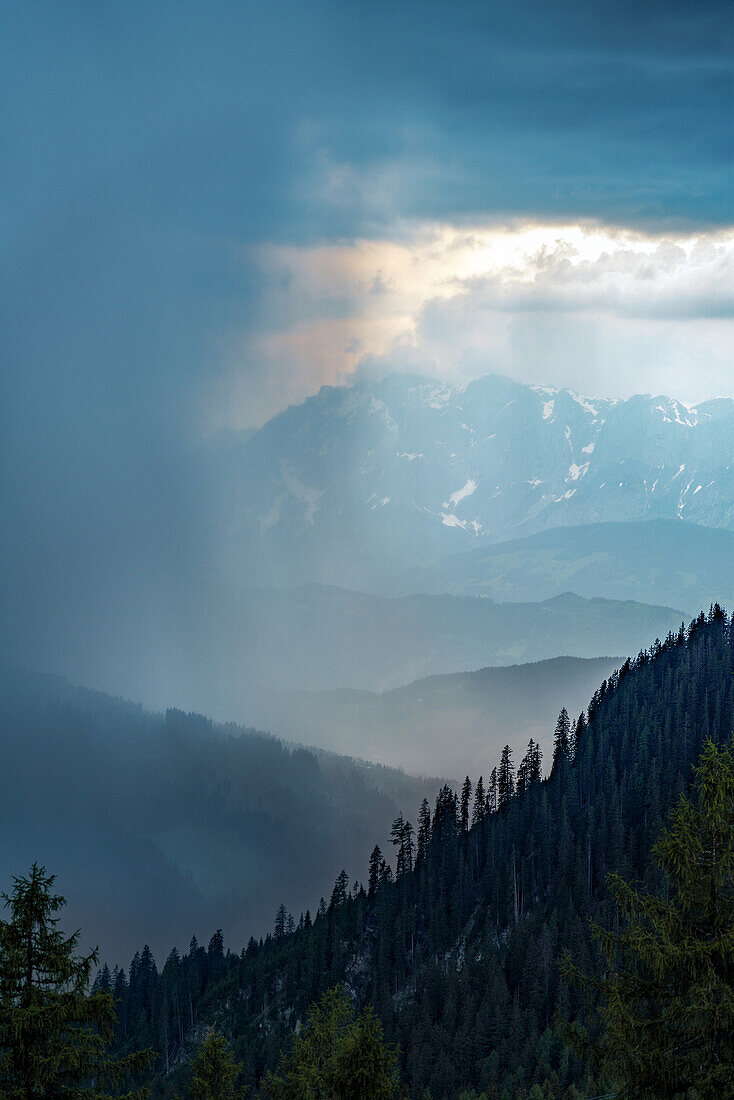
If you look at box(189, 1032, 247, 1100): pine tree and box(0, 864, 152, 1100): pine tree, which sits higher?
box(0, 864, 152, 1100): pine tree

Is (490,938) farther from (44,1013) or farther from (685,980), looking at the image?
(685,980)

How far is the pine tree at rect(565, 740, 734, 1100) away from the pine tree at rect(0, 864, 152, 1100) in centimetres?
1361

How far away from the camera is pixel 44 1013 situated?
26109 mm

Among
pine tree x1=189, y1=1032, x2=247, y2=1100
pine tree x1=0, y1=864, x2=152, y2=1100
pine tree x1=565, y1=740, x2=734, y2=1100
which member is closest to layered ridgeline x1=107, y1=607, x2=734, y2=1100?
pine tree x1=189, y1=1032, x2=247, y2=1100

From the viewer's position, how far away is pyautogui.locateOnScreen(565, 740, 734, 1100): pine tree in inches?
896

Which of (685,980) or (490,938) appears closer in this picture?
(685,980)

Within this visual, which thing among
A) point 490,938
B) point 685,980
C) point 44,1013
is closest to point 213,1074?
point 44,1013

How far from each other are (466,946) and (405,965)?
1492cm

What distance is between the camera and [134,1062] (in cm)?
2820

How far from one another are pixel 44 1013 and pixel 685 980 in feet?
55.3

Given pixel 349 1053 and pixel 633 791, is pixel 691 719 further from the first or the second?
pixel 349 1053

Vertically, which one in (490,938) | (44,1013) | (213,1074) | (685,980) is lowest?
(213,1074)

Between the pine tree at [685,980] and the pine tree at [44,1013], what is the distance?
13.6 m

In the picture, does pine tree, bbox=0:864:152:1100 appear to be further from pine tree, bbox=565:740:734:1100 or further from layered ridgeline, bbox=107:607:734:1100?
layered ridgeline, bbox=107:607:734:1100
